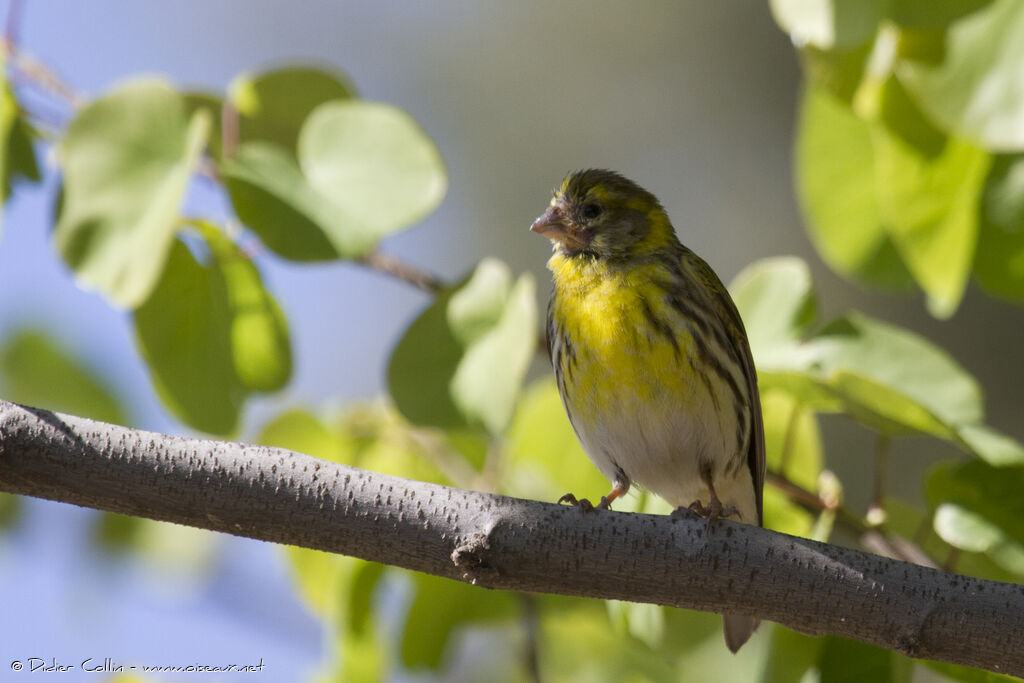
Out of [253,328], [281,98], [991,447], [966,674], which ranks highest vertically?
[281,98]

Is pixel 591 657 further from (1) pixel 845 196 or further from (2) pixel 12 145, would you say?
(2) pixel 12 145

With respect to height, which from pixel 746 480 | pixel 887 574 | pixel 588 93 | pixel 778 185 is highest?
pixel 588 93

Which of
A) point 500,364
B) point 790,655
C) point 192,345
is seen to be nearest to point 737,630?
point 790,655

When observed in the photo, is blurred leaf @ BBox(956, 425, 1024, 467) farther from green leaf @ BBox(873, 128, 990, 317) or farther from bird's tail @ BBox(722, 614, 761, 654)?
bird's tail @ BBox(722, 614, 761, 654)

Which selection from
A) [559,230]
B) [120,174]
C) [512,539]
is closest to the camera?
[512,539]

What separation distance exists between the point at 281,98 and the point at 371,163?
313 mm

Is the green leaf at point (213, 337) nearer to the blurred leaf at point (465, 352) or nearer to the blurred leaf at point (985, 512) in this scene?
the blurred leaf at point (465, 352)

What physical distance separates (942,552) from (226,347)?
176 centimetres

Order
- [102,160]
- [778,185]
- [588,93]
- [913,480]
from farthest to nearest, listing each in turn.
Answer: [588,93] < [778,185] < [913,480] < [102,160]

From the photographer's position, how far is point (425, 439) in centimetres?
296

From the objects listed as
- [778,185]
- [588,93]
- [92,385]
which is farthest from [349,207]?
[588,93]

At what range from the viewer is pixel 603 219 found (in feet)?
10.7

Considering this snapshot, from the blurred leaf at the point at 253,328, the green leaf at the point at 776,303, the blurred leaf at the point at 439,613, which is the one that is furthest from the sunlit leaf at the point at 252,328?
the green leaf at the point at 776,303

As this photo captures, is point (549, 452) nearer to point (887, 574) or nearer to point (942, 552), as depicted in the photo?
point (942, 552)
